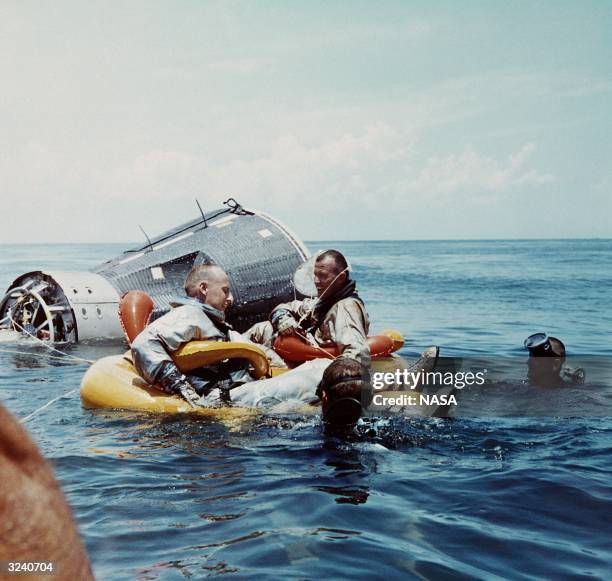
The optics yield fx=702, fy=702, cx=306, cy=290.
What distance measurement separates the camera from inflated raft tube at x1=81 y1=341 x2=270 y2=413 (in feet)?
21.9

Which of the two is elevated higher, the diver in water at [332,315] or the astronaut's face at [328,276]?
the astronaut's face at [328,276]

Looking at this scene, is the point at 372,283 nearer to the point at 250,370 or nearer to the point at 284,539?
the point at 250,370

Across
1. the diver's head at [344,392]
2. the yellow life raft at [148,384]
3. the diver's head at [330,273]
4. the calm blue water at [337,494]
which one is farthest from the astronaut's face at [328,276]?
the calm blue water at [337,494]

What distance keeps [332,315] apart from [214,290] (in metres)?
1.24

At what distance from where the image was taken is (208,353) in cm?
665

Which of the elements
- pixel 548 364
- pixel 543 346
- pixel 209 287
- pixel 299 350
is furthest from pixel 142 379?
pixel 548 364

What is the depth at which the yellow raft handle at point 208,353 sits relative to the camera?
262 inches

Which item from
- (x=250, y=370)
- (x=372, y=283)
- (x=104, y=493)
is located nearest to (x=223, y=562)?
(x=104, y=493)

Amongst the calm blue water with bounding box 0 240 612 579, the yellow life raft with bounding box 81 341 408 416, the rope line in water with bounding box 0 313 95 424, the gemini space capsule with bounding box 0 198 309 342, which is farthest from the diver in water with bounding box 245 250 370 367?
the gemini space capsule with bounding box 0 198 309 342

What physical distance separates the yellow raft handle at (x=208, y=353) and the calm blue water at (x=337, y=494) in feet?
1.82

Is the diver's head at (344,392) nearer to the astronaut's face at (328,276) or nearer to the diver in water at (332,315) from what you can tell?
the diver in water at (332,315)

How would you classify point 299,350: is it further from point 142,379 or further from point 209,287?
point 142,379

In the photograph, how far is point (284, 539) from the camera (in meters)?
4.07

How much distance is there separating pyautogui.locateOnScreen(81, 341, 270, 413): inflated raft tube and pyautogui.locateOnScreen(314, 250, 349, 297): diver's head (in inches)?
36.9
